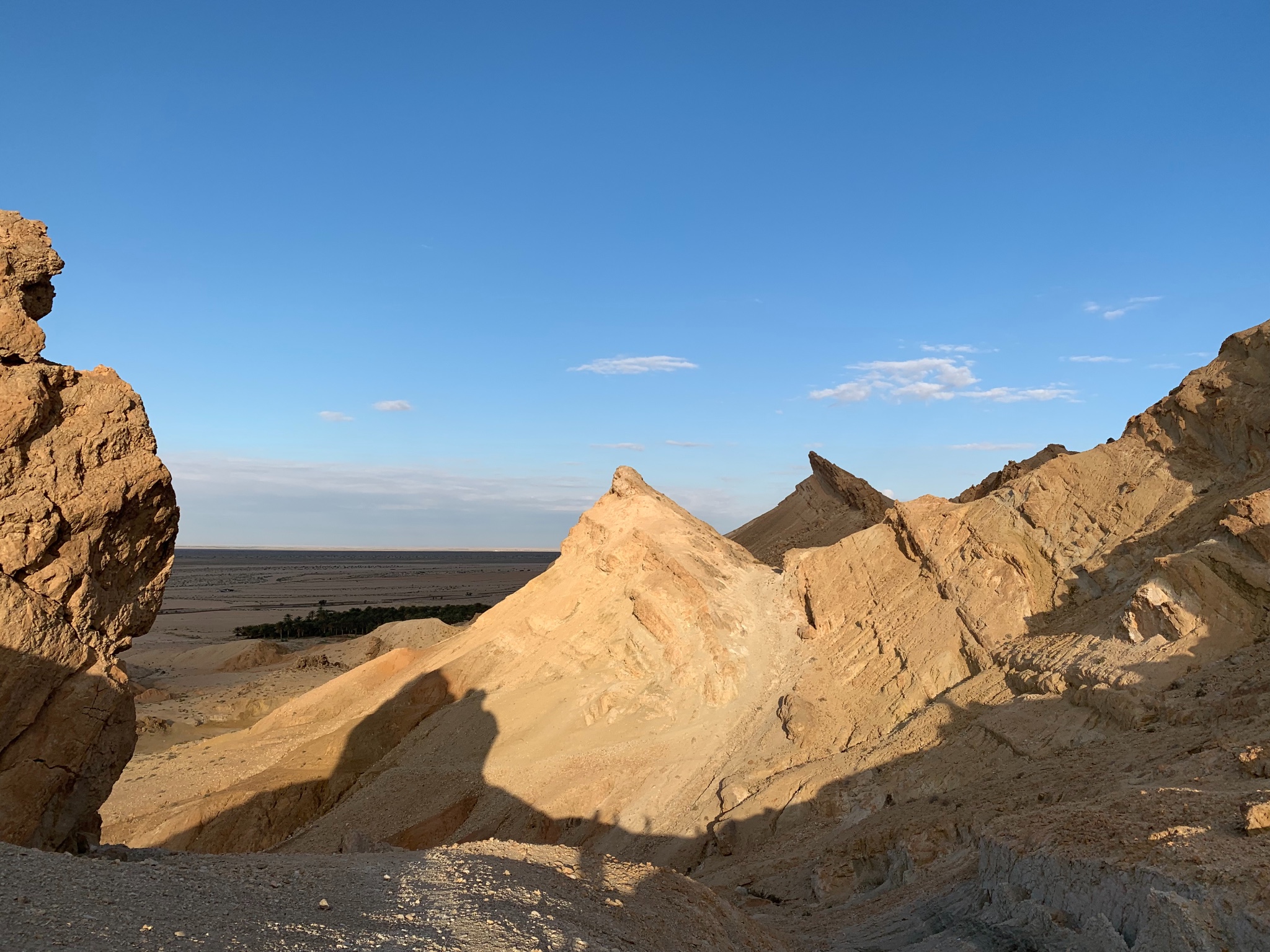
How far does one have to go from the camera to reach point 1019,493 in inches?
717

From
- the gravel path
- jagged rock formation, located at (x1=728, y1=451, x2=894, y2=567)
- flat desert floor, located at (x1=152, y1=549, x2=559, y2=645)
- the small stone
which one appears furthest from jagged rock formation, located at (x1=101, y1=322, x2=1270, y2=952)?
A: flat desert floor, located at (x1=152, y1=549, x2=559, y2=645)

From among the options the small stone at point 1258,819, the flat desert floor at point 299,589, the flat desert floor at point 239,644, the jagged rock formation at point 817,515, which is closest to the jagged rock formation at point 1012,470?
the jagged rock formation at point 817,515

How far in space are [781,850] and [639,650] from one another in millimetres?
8995

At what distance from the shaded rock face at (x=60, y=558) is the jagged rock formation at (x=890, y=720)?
28.8 ft

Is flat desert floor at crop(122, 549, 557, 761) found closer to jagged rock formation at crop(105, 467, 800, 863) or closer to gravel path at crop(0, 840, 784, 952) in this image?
jagged rock formation at crop(105, 467, 800, 863)

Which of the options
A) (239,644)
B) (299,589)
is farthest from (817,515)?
(299,589)

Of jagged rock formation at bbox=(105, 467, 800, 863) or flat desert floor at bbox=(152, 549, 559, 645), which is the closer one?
jagged rock formation at bbox=(105, 467, 800, 863)

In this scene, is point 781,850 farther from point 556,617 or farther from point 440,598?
point 440,598

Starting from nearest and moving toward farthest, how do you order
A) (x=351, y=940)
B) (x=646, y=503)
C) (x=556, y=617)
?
(x=351, y=940) < (x=556, y=617) < (x=646, y=503)

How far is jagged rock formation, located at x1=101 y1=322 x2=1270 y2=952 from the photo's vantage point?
8.03 m

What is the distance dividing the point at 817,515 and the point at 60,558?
96.3 ft

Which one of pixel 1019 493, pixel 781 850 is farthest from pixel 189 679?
pixel 1019 493

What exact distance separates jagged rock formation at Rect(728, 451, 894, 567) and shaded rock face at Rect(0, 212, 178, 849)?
23032 mm

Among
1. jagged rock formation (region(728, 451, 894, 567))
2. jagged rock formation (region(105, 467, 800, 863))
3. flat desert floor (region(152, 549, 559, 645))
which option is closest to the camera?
jagged rock formation (region(105, 467, 800, 863))
